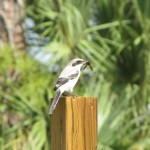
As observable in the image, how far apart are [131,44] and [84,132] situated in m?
4.02

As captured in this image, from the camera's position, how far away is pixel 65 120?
129 inches

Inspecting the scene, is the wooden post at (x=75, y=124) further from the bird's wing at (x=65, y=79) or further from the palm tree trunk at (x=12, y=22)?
the palm tree trunk at (x=12, y=22)

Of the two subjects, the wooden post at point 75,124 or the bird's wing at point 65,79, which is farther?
Answer: the bird's wing at point 65,79

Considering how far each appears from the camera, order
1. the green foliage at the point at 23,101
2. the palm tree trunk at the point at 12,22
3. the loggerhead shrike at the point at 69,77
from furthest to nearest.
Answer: the palm tree trunk at the point at 12,22 → the green foliage at the point at 23,101 → the loggerhead shrike at the point at 69,77

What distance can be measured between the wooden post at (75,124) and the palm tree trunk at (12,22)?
469cm

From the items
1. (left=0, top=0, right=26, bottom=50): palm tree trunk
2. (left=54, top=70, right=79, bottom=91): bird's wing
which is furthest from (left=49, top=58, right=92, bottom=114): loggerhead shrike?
(left=0, top=0, right=26, bottom=50): palm tree trunk

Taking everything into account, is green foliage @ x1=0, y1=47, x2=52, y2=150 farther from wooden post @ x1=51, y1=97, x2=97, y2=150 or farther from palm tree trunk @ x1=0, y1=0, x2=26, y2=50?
wooden post @ x1=51, y1=97, x2=97, y2=150

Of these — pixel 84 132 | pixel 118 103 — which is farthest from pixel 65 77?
pixel 118 103

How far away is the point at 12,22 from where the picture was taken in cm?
814

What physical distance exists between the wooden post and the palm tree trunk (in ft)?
15.4

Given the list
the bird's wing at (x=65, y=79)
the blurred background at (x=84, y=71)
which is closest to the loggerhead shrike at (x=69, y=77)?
the bird's wing at (x=65, y=79)

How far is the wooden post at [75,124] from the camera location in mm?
3273

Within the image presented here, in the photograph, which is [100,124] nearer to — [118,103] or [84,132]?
[118,103]

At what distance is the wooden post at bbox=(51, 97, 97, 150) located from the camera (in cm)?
327
